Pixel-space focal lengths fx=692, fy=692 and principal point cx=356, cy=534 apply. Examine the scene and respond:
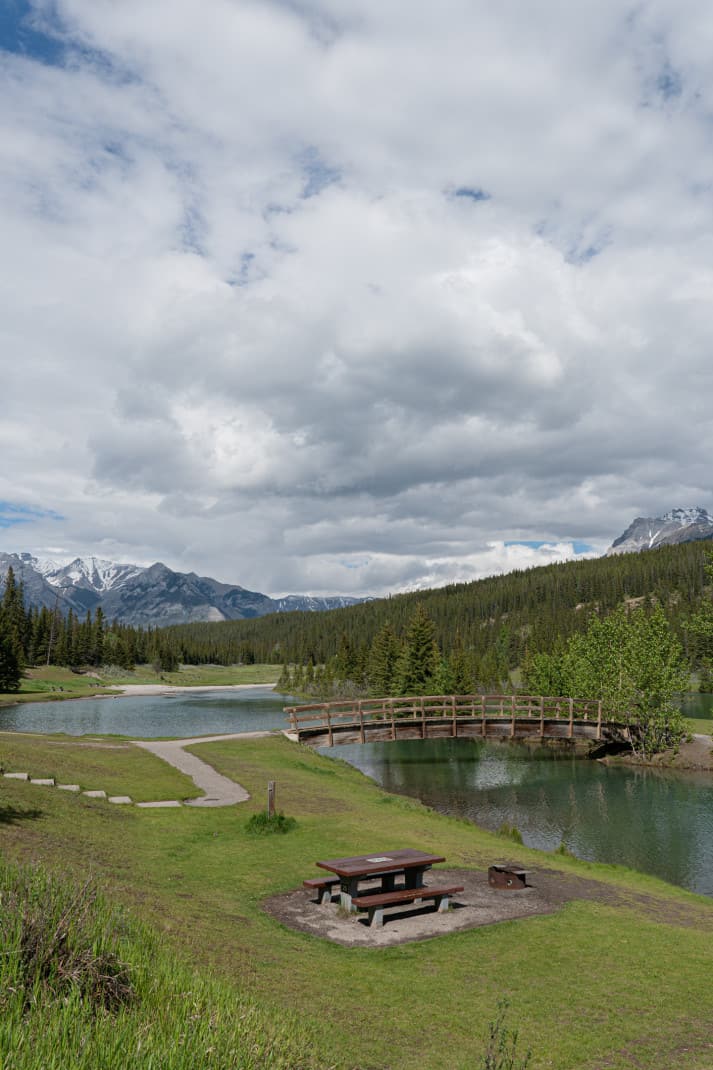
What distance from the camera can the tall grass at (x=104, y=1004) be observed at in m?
5.10

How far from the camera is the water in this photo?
64.8 meters

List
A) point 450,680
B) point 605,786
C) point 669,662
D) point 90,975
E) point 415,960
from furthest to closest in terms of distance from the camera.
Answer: point 450,680 < point 669,662 < point 605,786 < point 415,960 < point 90,975

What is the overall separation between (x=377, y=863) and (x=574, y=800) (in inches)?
1186

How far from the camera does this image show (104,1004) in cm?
627

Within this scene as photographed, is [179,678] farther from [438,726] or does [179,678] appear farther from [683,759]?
[683,759]

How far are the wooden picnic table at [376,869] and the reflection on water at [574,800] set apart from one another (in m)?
15.4

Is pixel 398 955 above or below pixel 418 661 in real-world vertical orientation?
below

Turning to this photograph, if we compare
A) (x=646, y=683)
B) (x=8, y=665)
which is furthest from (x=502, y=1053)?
(x=8, y=665)

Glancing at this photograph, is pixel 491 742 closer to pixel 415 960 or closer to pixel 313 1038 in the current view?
pixel 415 960

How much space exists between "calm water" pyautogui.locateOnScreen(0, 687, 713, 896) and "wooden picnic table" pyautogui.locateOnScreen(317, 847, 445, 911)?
50.7ft

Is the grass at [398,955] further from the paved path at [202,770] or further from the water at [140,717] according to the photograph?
the water at [140,717]

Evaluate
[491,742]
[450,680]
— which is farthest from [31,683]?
[491,742]

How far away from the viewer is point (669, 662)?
5622cm

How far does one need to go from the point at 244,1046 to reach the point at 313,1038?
2256 mm
